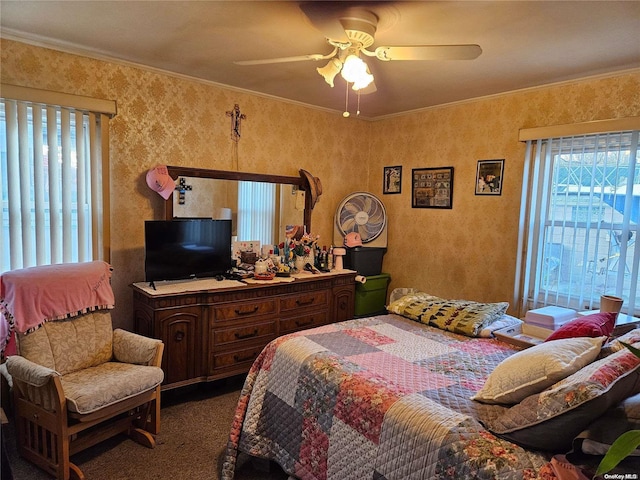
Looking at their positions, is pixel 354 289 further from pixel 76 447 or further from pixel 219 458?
pixel 76 447

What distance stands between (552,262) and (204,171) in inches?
115

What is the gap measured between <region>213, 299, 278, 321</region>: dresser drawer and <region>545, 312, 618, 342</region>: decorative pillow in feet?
6.48

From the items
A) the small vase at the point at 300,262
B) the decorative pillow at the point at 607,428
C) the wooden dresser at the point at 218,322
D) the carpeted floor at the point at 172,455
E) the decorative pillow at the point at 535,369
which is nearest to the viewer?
the decorative pillow at the point at 607,428

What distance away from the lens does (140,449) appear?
2.36m

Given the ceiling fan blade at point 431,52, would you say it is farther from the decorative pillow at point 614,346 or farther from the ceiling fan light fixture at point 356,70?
the decorative pillow at point 614,346

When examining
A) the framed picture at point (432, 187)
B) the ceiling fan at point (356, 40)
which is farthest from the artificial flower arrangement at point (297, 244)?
the ceiling fan at point (356, 40)

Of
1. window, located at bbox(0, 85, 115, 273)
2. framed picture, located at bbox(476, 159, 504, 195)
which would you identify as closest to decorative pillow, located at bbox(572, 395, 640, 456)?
framed picture, located at bbox(476, 159, 504, 195)

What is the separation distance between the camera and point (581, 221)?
306cm

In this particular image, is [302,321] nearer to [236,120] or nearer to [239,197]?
[239,197]

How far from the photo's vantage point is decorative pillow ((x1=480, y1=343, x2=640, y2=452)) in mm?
1242

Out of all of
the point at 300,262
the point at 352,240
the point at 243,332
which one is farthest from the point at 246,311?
the point at 352,240

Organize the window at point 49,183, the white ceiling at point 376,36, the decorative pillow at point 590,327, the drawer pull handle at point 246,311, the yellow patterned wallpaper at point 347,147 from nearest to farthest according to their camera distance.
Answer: the decorative pillow at point 590,327 → the white ceiling at point 376,36 → the window at point 49,183 → the yellow patterned wallpaper at point 347,147 → the drawer pull handle at point 246,311

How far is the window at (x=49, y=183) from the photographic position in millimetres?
2561

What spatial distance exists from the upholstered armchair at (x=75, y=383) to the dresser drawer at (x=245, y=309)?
57 cm
